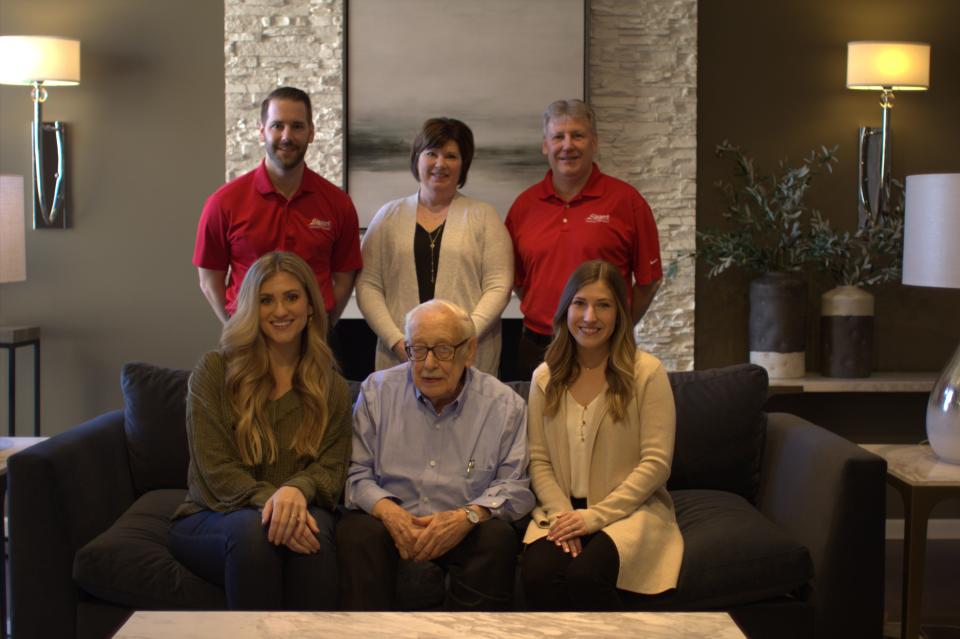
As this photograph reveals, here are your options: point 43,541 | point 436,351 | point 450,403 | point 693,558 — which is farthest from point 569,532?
point 43,541

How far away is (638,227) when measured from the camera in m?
3.48

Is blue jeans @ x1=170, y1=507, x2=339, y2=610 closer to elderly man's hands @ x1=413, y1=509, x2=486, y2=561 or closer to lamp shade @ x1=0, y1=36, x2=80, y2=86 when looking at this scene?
elderly man's hands @ x1=413, y1=509, x2=486, y2=561

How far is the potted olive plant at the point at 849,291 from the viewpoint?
14.5ft

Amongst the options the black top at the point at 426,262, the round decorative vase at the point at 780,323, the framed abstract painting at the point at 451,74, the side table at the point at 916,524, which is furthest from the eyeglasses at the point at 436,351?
the round decorative vase at the point at 780,323

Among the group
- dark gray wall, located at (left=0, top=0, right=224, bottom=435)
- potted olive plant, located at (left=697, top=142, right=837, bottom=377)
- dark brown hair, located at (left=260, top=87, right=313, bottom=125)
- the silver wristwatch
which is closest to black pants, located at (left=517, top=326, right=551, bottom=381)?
the silver wristwatch

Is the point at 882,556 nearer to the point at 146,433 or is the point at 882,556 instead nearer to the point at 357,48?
the point at 146,433

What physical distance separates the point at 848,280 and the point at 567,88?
1.45m

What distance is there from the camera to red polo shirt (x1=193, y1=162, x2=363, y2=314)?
10.8 ft

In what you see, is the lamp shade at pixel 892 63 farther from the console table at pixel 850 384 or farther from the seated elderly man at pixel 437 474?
the seated elderly man at pixel 437 474

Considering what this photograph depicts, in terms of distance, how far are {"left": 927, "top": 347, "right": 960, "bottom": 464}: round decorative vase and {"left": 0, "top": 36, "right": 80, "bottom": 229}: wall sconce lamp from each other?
351 centimetres

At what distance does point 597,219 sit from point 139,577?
5.67ft

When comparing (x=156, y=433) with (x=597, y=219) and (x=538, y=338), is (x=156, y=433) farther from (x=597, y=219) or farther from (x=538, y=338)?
(x=597, y=219)

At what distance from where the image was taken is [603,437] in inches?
111

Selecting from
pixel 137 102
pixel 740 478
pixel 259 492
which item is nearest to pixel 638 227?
pixel 740 478
